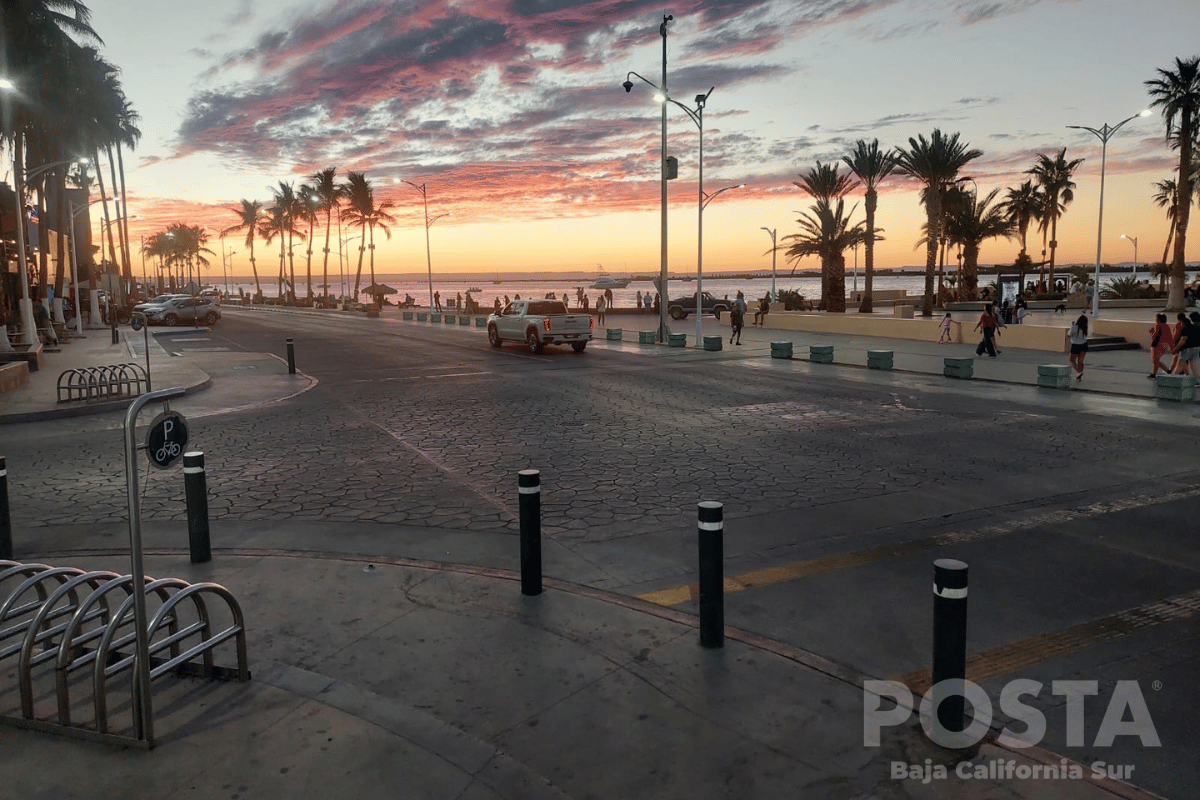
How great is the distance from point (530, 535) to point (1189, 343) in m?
18.0

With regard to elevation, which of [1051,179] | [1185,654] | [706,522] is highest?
[1051,179]

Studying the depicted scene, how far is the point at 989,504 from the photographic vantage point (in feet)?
29.1

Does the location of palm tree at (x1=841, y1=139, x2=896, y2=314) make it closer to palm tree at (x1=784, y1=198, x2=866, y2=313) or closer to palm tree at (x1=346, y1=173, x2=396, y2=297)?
palm tree at (x1=784, y1=198, x2=866, y2=313)

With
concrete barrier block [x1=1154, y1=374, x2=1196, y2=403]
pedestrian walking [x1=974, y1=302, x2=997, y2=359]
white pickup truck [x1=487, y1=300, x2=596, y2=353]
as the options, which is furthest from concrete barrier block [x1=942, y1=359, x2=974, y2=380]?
white pickup truck [x1=487, y1=300, x2=596, y2=353]

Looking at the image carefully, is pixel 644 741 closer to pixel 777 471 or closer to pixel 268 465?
pixel 777 471

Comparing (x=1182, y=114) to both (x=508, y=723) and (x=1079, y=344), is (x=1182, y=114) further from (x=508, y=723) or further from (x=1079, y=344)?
(x=508, y=723)

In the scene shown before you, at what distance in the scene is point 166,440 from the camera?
4508 mm

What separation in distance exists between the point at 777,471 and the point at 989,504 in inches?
100

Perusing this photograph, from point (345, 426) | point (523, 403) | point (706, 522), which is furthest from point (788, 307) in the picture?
point (706, 522)

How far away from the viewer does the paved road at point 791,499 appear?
5.64 metres

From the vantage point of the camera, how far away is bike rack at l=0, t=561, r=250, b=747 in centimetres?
433

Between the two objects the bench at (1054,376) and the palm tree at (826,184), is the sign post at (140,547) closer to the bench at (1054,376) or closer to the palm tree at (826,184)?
the bench at (1054,376)

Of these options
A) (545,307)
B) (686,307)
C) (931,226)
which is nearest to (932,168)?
(931,226)

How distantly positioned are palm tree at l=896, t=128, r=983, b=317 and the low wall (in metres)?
9.28
